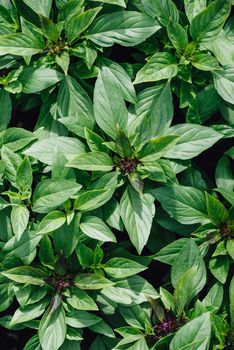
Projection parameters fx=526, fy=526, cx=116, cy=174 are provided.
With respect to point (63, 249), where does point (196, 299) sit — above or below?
below

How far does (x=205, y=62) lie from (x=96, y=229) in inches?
26.5

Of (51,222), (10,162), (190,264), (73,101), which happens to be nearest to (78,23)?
(73,101)

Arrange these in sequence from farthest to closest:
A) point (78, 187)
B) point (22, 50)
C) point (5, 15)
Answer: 1. point (5, 15)
2. point (22, 50)
3. point (78, 187)

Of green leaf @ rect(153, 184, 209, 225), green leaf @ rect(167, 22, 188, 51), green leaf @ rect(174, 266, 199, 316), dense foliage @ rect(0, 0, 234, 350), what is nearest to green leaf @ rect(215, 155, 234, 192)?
dense foliage @ rect(0, 0, 234, 350)

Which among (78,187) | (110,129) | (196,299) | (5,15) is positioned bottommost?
(196,299)

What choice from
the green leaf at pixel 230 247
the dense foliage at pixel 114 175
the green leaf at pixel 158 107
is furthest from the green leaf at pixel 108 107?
the green leaf at pixel 230 247

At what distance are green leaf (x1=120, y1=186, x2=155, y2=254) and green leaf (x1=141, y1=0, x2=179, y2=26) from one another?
0.59m

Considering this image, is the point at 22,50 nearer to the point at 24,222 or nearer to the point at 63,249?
the point at 24,222

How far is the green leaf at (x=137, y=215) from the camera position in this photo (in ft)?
5.62

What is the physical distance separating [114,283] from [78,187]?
346 mm

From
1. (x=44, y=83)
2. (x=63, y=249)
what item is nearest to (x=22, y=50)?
(x=44, y=83)

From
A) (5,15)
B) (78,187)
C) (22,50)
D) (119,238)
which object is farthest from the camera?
(119,238)

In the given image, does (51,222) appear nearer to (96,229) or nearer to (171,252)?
(96,229)

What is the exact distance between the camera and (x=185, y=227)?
6.19ft
